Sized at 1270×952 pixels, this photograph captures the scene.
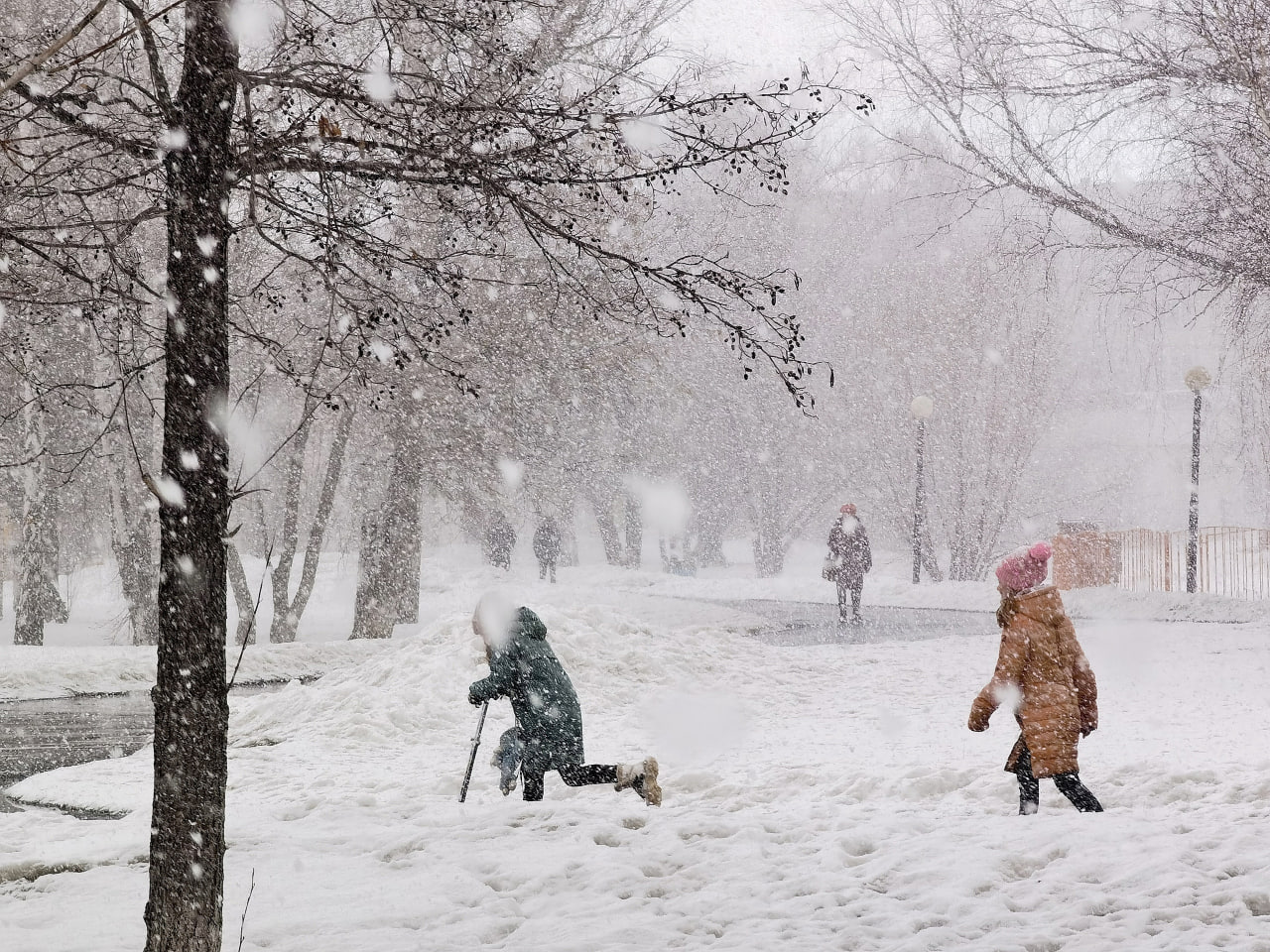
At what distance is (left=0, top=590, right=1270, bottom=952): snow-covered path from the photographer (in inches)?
199

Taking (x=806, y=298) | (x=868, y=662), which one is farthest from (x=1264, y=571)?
(x=868, y=662)

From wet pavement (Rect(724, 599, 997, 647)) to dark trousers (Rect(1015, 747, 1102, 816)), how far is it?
11.4 meters

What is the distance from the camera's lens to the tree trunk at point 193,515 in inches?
164

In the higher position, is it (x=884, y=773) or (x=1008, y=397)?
(x=1008, y=397)

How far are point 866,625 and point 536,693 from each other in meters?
15.0

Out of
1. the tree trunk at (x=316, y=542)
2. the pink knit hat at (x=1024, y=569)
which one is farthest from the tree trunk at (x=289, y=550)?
the pink knit hat at (x=1024, y=569)

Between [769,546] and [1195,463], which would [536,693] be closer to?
[1195,463]

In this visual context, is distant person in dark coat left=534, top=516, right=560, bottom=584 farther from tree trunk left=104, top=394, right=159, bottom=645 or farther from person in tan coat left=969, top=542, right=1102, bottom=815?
person in tan coat left=969, top=542, right=1102, bottom=815

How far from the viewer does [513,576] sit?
37.7 m

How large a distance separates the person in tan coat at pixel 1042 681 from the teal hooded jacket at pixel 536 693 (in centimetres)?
238

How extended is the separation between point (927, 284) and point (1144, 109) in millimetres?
22441

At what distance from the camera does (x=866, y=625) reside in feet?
70.3

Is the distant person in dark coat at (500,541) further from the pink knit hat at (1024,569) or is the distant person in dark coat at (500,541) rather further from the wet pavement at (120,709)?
the pink knit hat at (1024,569)

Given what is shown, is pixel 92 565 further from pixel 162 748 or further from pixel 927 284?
pixel 162 748
